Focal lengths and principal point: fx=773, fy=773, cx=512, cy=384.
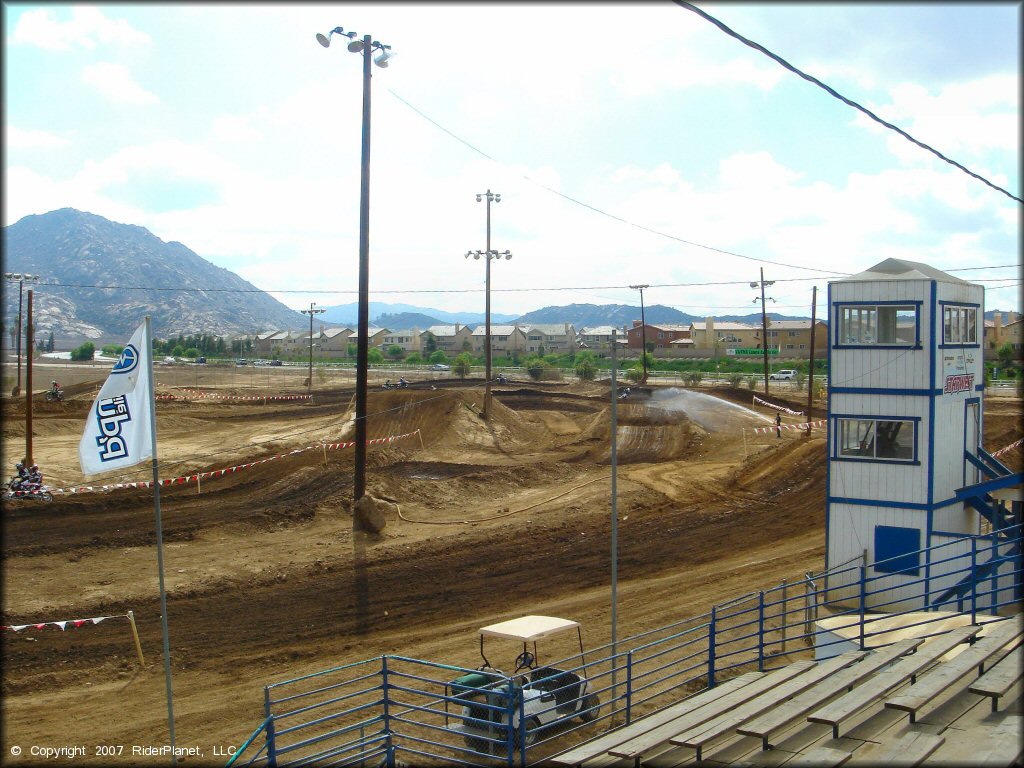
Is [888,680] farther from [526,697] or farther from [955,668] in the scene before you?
[526,697]

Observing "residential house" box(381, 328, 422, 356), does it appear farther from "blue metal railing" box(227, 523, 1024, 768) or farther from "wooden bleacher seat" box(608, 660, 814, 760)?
"wooden bleacher seat" box(608, 660, 814, 760)

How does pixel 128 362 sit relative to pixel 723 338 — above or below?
below

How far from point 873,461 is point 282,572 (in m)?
14.7

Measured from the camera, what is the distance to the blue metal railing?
9969 mm

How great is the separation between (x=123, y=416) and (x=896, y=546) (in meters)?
15.3

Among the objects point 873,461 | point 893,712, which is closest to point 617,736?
point 893,712

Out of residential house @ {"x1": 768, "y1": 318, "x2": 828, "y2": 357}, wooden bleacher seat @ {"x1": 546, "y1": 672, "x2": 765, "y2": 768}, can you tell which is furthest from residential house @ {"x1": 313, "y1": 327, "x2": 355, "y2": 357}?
wooden bleacher seat @ {"x1": 546, "y1": 672, "x2": 765, "y2": 768}

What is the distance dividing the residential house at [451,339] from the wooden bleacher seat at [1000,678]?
6313 inches

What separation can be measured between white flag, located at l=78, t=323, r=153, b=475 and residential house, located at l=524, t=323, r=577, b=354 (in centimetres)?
15368

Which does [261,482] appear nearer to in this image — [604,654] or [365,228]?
[365,228]

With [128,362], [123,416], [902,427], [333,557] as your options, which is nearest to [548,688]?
[123,416]

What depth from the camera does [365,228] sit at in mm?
24484

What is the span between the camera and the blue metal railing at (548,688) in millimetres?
9969

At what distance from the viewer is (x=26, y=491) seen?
2622 centimetres
